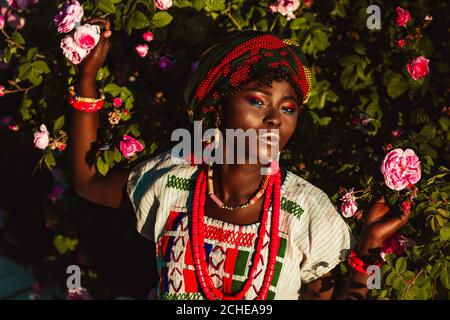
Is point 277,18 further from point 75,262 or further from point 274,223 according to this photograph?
point 75,262

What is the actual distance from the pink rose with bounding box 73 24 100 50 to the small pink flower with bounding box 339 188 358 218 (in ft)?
5.00

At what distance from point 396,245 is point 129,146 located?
155cm

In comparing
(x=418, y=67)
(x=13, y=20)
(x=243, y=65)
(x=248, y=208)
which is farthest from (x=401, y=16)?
(x=13, y=20)

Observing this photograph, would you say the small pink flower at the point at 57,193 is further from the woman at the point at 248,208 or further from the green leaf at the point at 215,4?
the green leaf at the point at 215,4

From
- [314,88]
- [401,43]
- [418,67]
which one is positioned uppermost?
[401,43]

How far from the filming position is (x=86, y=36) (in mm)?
3068

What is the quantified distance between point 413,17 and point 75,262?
3145mm

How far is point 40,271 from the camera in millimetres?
5031

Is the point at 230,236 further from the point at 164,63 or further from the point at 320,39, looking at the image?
the point at 320,39

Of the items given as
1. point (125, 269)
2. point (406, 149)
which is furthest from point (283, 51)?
point (125, 269)

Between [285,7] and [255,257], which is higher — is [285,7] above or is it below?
above

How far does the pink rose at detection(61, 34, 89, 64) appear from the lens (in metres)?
3.12

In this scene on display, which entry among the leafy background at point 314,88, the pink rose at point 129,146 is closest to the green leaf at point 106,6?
the leafy background at point 314,88

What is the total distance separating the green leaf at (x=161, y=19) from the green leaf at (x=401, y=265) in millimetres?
1859
